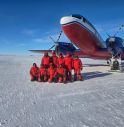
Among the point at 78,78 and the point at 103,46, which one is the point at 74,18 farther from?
the point at 103,46

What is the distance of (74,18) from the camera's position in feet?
54.8

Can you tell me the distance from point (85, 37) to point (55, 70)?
8.09m

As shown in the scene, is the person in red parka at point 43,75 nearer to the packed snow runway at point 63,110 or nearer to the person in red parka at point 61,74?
the person in red parka at point 61,74

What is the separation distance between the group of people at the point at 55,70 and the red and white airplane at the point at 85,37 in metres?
4.48

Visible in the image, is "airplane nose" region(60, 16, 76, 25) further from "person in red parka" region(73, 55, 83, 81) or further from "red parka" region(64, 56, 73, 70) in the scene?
"person in red parka" region(73, 55, 83, 81)

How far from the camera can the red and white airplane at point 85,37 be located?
1669 cm

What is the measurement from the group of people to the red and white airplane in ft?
14.7

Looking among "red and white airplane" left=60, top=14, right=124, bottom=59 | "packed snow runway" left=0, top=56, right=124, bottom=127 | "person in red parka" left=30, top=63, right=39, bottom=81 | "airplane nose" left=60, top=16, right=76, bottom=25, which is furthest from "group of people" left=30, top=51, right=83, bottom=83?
"red and white airplane" left=60, top=14, right=124, bottom=59

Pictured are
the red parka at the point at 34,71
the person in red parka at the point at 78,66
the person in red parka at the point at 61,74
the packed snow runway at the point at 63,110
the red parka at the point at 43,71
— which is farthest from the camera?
the person in red parka at the point at 78,66

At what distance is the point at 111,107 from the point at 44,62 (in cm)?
732

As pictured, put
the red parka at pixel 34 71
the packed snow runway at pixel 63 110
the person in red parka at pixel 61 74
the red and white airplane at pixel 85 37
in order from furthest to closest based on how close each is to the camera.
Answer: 1. the red and white airplane at pixel 85 37
2. the red parka at pixel 34 71
3. the person in red parka at pixel 61 74
4. the packed snow runway at pixel 63 110

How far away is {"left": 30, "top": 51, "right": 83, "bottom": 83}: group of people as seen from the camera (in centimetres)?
1196

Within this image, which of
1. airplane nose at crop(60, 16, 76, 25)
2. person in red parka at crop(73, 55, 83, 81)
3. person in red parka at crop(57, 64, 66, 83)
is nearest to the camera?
person in red parka at crop(57, 64, 66, 83)

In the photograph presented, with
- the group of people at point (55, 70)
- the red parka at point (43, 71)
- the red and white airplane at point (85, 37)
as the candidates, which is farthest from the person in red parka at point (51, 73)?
the red and white airplane at point (85, 37)
